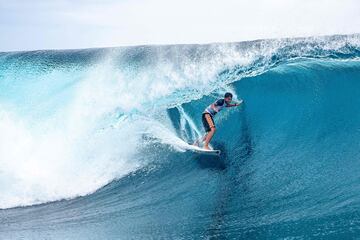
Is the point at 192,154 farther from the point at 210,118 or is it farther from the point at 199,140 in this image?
the point at 210,118

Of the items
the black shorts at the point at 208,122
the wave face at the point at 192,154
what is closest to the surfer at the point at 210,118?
the black shorts at the point at 208,122

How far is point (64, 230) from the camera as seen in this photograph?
5.97m

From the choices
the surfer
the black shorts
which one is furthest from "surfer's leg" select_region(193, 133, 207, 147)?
the black shorts

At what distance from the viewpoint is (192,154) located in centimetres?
872

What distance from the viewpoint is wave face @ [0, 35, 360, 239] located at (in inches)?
232

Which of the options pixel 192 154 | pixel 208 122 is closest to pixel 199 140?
pixel 208 122

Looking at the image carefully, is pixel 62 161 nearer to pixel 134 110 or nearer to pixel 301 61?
pixel 134 110

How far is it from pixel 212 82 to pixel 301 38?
147 inches

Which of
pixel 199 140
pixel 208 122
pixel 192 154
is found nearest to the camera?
pixel 192 154

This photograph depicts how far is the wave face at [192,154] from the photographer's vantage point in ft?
19.4

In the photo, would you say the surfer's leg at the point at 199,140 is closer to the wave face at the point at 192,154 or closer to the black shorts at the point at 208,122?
the black shorts at the point at 208,122

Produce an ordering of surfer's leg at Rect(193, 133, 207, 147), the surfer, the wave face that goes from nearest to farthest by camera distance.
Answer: the wave face < the surfer < surfer's leg at Rect(193, 133, 207, 147)

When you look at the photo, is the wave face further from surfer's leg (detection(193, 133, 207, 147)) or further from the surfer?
the surfer

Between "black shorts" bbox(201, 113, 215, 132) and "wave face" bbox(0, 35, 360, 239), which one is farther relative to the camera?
"black shorts" bbox(201, 113, 215, 132)
